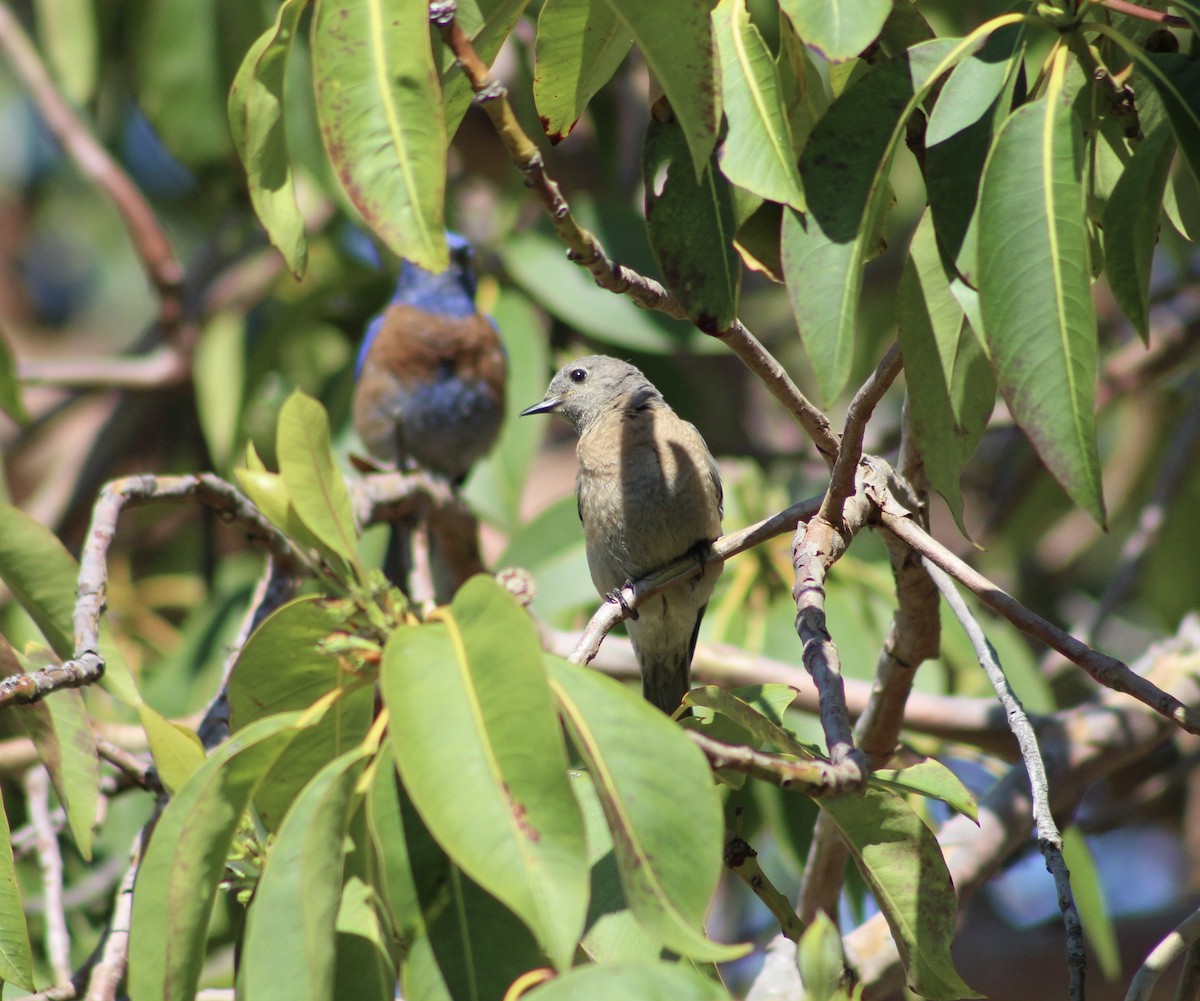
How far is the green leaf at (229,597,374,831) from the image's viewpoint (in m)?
1.83

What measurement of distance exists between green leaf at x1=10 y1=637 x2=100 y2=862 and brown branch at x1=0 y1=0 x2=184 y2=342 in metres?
3.72

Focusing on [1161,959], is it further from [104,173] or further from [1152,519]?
[104,173]

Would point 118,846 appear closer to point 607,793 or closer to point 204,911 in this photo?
point 204,911

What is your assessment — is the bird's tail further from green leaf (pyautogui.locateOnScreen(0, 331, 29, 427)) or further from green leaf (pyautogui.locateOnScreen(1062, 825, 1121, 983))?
green leaf (pyautogui.locateOnScreen(0, 331, 29, 427))

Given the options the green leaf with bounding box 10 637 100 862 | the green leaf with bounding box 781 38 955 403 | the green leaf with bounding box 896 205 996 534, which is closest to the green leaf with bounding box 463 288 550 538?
the green leaf with bounding box 10 637 100 862

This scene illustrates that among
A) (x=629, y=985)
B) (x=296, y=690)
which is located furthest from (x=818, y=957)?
(x=296, y=690)

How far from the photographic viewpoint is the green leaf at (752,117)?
1.72 meters

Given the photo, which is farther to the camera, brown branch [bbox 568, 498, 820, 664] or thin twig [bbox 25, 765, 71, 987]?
thin twig [bbox 25, 765, 71, 987]

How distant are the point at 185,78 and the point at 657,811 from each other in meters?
4.73

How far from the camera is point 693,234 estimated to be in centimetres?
202

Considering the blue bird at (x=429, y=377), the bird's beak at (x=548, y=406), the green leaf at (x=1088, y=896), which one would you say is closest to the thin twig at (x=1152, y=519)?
the green leaf at (x=1088, y=896)

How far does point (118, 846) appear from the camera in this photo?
14.2 ft

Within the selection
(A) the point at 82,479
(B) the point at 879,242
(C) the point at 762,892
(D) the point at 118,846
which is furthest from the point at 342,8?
(A) the point at 82,479

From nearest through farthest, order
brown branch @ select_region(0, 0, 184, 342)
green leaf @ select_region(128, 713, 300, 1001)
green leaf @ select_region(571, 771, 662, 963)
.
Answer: green leaf @ select_region(128, 713, 300, 1001)
green leaf @ select_region(571, 771, 662, 963)
brown branch @ select_region(0, 0, 184, 342)
